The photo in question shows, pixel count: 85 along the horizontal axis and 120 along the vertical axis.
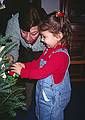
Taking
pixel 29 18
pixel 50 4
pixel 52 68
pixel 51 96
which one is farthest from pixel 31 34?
pixel 50 4

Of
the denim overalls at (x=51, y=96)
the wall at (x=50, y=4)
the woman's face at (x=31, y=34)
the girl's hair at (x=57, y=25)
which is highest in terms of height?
the girl's hair at (x=57, y=25)

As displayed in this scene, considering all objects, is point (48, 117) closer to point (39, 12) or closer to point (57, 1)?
Answer: point (39, 12)

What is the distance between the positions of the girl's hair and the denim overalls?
0.33 feet

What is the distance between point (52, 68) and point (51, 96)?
22 centimetres

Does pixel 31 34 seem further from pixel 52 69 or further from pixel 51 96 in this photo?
pixel 51 96

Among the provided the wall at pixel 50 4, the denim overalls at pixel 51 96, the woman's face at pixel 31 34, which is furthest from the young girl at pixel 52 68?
the wall at pixel 50 4

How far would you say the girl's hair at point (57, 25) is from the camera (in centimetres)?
149

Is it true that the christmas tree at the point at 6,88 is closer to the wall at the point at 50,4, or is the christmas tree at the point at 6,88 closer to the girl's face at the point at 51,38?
the girl's face at the point at 51,38

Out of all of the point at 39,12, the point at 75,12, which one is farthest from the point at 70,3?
the point at 39,12

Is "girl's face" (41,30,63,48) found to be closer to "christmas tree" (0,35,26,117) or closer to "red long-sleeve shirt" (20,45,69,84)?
"red long-sleeve shirt" (20,45,69,84)

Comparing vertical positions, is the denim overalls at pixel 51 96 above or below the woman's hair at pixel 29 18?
below

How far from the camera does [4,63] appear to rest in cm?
128

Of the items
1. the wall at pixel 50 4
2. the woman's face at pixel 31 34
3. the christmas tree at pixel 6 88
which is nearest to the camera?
the christmas tree at pixel 6 88

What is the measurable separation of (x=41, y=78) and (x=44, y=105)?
0.21 meters
